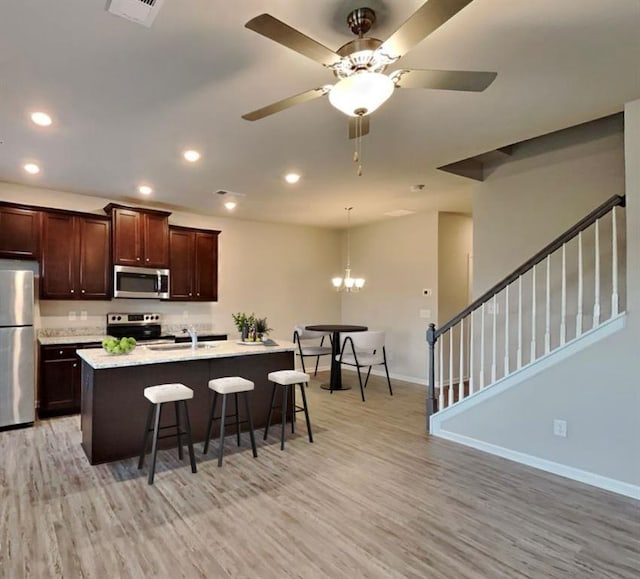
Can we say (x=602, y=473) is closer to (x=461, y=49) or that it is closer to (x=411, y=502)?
(x=411, y=502)

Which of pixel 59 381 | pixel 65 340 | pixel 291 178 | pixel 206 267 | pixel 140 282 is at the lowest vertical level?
pixel 59 381

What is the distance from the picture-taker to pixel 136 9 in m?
1.94

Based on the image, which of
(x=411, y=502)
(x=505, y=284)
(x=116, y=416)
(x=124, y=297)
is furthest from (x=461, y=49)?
(x=124, y=297)

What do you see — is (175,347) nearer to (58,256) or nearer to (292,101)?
(58,256)

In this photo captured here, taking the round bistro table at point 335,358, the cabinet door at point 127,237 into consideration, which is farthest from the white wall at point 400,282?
the cabinet door at point 127,237

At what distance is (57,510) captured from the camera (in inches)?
106

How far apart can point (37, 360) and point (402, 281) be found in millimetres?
Answer: 5274

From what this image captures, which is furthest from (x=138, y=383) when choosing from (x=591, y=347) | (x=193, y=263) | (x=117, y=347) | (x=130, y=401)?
(x=591, y=347)

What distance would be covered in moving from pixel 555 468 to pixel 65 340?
510cm

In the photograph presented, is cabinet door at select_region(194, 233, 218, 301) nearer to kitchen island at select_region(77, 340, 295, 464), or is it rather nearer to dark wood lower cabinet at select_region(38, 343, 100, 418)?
dark wood lower cabinet at select_region(38, 343, 100, 418)

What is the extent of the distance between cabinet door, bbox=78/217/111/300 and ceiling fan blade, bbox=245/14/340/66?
14.2ft

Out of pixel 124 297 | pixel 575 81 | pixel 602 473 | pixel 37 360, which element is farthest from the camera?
pixel 124 297

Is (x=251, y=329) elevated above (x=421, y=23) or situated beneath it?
situated beneath

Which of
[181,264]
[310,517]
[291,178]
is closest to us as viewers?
[310,517]
